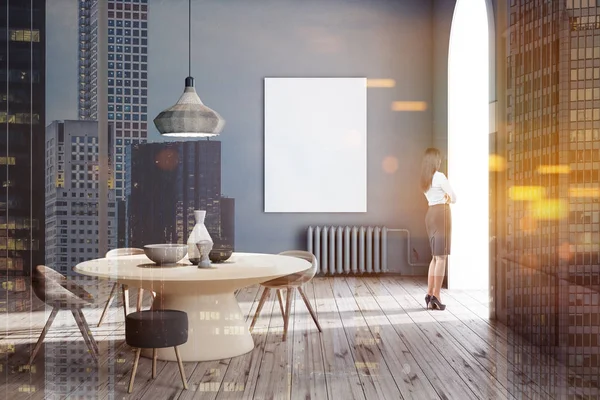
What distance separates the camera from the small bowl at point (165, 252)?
222 cm

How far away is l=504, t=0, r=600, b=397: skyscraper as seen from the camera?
2.22 metres

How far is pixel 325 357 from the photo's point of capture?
2.45 metres

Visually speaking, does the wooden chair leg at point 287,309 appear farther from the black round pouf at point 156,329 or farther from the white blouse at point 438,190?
the white blouse at point 438,190

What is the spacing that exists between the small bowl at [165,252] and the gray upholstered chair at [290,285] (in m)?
0.42

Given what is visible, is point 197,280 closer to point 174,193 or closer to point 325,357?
point 174,193

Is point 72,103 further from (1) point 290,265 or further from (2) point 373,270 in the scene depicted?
(2) point 373,270

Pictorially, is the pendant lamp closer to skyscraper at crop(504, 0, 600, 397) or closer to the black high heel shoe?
the black high heel shoe

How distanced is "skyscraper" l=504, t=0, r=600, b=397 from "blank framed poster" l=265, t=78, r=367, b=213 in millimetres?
758

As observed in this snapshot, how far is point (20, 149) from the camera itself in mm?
2395

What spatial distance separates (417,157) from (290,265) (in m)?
0.78

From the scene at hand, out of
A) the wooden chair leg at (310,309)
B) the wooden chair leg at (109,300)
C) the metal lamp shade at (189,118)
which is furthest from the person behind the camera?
the wooden chair leg at (310,309)

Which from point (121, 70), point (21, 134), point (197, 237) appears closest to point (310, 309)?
point (197, 237)

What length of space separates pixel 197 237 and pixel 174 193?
23 centimetres

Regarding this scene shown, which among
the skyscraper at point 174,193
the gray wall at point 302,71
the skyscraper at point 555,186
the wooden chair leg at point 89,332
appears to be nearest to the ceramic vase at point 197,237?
the skyscraper at point 174,193
